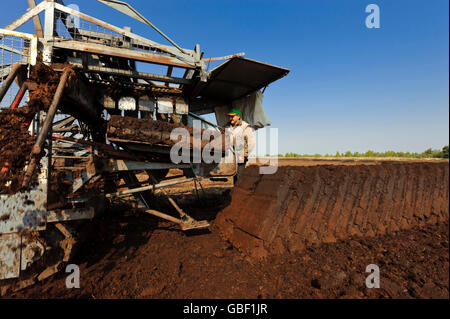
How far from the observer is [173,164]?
3.43m

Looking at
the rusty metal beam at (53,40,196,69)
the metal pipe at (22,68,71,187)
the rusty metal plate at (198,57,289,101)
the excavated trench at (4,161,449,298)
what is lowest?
the excavated trench at (4,161,449,298)

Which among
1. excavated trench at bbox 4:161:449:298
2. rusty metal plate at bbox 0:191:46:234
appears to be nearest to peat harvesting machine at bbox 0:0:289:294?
rusty metal plate at bbox 0:191:46:234

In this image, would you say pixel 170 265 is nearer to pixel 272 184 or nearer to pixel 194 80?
pixel 272 184

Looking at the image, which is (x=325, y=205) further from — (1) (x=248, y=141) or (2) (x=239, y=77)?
(2) (x=239, y=77)

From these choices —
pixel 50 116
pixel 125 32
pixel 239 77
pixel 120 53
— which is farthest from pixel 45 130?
pixel 239 77

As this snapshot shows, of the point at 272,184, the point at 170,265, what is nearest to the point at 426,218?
the point at 272,184

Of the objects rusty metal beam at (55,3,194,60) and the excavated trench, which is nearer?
the excavated trench

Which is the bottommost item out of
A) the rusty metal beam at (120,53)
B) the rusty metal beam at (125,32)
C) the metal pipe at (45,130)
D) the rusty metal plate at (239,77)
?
the metal pipe at (45,130)

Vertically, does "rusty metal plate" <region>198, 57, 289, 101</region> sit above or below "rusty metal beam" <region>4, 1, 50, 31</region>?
below

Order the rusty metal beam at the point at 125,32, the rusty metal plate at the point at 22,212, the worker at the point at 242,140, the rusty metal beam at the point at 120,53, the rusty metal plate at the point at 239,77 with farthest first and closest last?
the rusty metal plate at the point at 239,77 → the worker at the point at 242,140 → the rusty metal beam at the point at 125,32 → the rusty metal beam at the point at 120,53 → the rusty metal plate at the point at 22,212

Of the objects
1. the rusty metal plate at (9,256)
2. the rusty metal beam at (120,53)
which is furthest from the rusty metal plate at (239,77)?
the rusty metal plate at (9,256)

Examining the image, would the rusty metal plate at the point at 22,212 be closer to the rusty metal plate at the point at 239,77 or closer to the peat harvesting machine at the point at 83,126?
the peat harvesting machine at the point at 83,126

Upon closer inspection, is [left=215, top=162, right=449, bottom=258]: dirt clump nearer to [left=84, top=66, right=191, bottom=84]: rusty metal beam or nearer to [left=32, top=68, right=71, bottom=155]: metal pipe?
[left=84, top=66, right=191, bottom=84]: rusty metal beam
